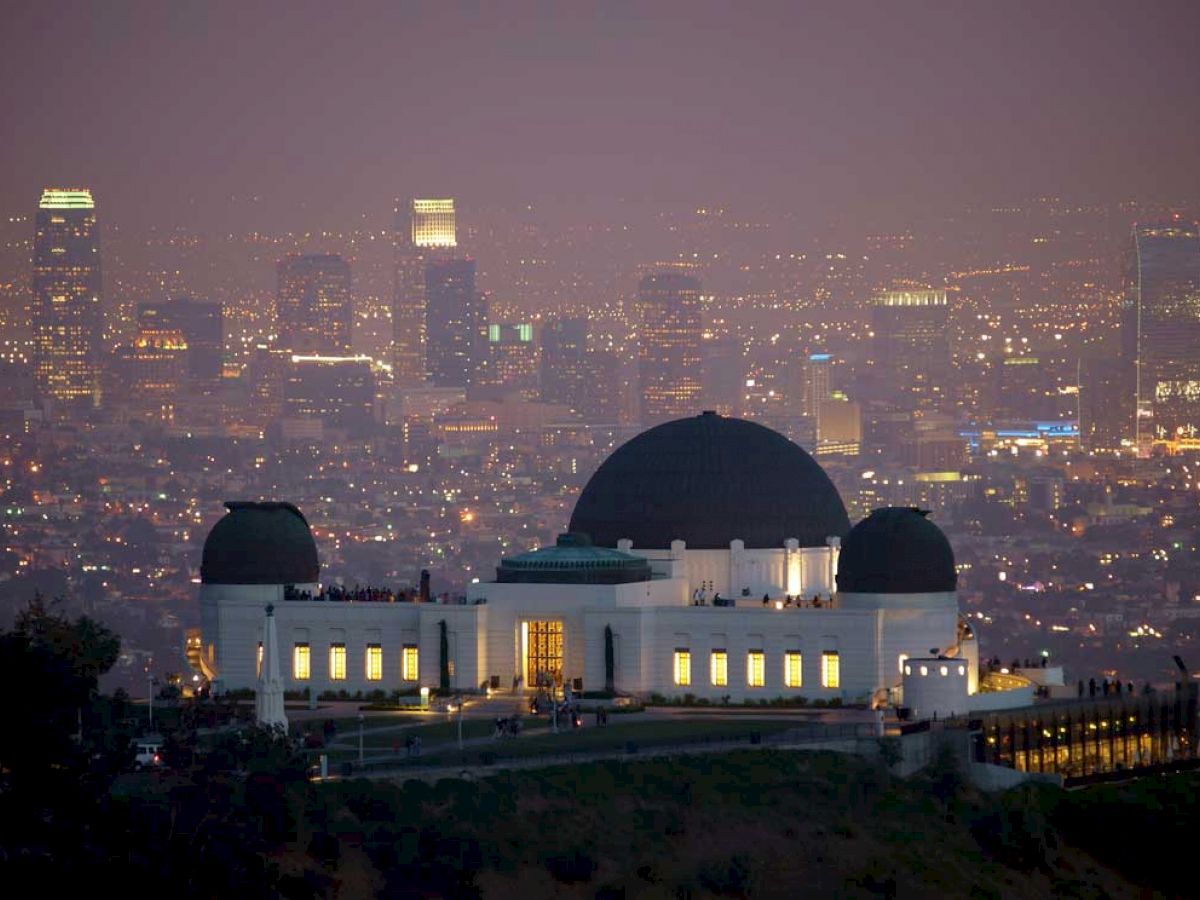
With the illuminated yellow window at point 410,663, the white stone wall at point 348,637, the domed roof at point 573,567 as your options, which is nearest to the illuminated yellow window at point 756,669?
the domed roof at point 573,567

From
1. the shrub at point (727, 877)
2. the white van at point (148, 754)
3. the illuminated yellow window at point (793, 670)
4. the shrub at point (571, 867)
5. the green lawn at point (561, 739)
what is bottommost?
the shrub at point (727, 877)

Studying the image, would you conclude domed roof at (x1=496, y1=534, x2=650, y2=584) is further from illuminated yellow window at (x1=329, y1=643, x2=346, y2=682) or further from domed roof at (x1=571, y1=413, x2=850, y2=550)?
illuminated yellow window at (x1=329, y1=643, x2=346, y2=682)

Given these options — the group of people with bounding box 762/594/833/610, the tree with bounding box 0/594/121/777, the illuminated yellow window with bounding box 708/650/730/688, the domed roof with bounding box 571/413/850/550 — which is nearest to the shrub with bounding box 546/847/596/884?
the tree with bounding box 0/594/121/777

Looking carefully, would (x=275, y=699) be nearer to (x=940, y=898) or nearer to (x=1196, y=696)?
(x=940, y=898)

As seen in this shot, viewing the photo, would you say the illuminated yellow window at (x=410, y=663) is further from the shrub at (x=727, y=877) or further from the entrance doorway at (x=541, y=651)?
the shrub at (x=727, y=877)

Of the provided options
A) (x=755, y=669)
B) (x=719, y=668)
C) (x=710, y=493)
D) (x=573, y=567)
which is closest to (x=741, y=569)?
(x=710, y=493)

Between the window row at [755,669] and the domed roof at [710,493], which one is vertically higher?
the domed roof at [710,493]
